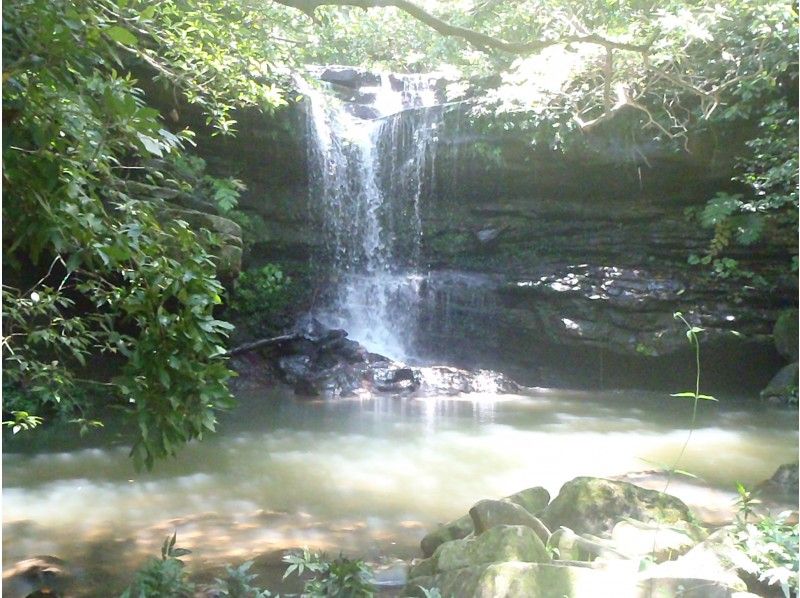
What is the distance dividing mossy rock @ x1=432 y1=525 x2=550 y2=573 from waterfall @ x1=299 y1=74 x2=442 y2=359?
927cm

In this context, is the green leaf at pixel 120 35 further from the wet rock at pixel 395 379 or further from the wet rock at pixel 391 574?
the wet rock at pixel 395 379

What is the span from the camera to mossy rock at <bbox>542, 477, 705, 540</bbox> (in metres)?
3.58

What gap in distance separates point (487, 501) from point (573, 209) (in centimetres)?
950

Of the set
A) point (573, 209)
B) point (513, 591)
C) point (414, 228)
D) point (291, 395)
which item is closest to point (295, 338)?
point (291, 395)

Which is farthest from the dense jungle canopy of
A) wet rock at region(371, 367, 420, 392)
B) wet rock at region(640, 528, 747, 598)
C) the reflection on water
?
wet rock at region(371, 367, 420, 392)

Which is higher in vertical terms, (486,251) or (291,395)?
(486,251)

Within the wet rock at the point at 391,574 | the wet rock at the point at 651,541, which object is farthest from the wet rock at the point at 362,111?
the wet rock at the point at 651,541

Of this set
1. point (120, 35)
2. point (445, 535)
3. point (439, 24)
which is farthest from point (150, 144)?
point (445, 535)

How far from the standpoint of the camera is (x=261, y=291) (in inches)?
461

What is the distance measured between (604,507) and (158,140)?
9.26ft

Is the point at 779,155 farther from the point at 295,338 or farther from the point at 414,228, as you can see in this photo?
the point at 295,338

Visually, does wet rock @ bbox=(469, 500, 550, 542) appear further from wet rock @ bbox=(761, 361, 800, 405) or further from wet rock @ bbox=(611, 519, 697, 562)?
wet rock @ bbox=(761, 361, 800, 405)

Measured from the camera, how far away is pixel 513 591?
2.35 m

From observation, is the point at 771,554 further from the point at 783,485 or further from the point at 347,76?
the point at 347,76
